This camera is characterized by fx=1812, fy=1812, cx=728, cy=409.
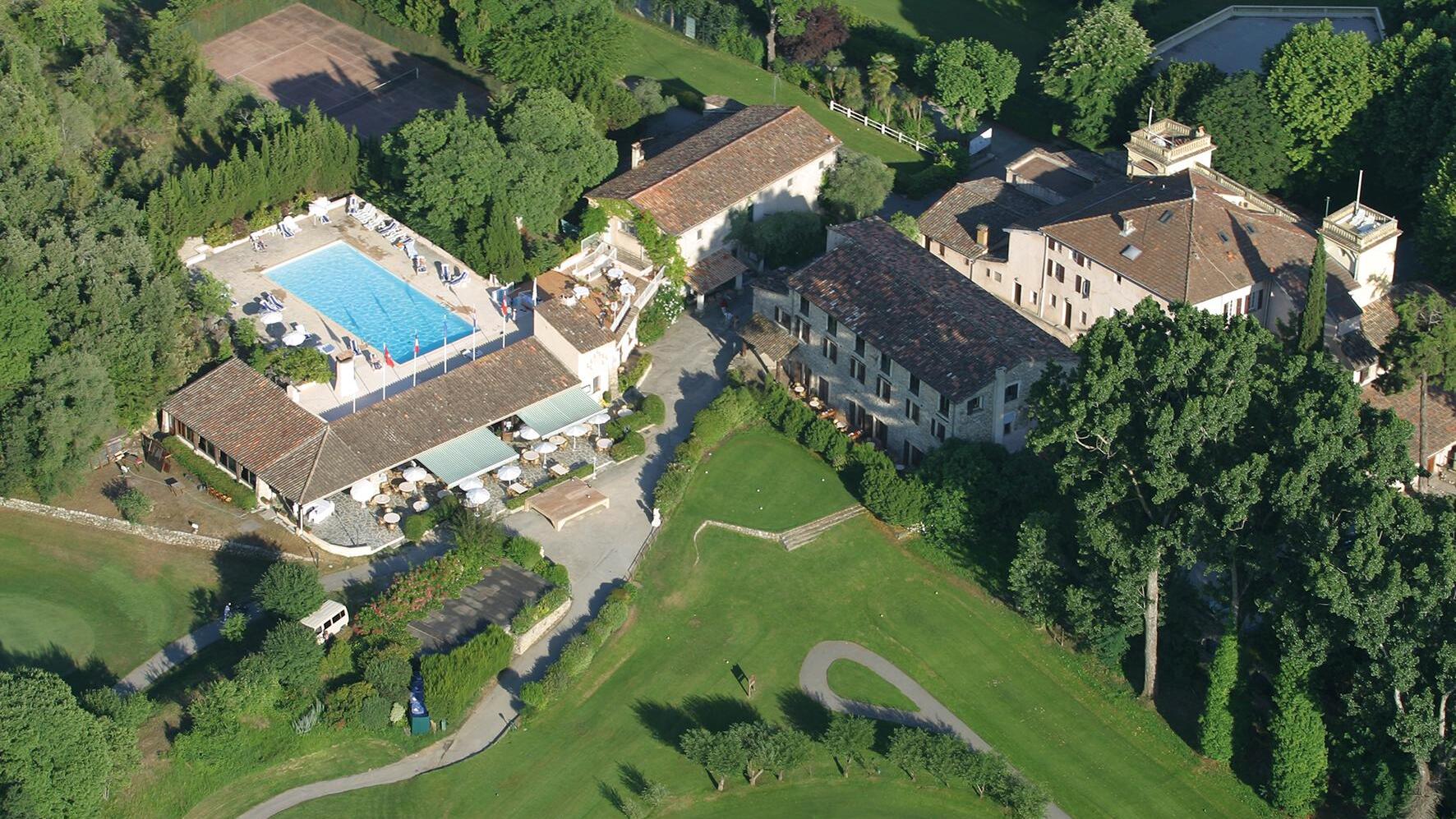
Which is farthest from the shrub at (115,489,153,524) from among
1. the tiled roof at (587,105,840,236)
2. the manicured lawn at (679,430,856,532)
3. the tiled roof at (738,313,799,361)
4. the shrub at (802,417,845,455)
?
the shrub at (802,417,845,455)

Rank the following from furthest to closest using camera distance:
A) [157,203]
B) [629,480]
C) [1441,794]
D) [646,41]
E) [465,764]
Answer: [646,41], [157,203], [629,480], [465,764], [1441,794]

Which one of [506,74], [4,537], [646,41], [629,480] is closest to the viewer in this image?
[4,537]

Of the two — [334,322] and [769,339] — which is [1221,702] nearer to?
[769,339]

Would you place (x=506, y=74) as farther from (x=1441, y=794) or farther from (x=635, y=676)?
(x=1441, y=794)

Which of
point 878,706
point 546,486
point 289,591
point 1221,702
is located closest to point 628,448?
point 546,486

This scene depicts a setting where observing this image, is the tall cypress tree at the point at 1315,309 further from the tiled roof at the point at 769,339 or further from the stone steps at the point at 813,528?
the tiled roof at the point at 769,339

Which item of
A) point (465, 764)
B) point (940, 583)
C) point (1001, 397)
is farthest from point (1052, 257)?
point (465, 764)
